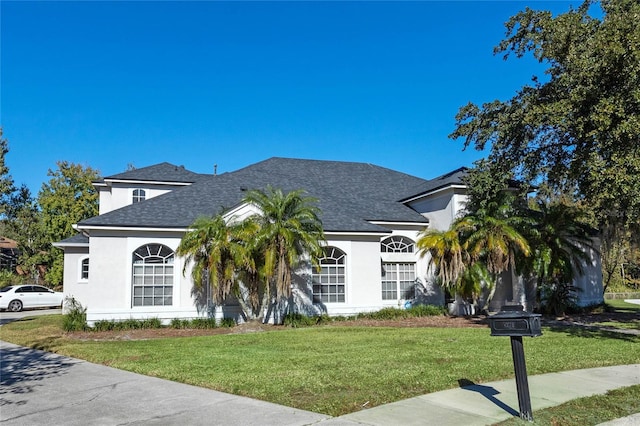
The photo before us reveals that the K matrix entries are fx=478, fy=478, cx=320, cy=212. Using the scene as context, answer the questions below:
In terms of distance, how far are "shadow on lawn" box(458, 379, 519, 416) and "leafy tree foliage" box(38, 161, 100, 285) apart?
37.0 metres

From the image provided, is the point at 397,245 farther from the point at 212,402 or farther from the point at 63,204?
the point at 63,204

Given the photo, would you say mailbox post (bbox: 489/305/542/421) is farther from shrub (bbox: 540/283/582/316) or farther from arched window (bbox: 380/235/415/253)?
shrub (bbox: 540/283/582/316)

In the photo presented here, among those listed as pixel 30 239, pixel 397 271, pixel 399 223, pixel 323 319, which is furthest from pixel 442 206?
pixel 30 239

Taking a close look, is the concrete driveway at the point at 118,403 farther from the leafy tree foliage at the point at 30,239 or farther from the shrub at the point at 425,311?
the leafy tree foliage at the point at 30,239

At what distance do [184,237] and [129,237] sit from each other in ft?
7.46

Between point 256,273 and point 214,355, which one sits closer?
point 214,355

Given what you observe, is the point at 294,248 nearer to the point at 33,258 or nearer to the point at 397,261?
the point at 397,261

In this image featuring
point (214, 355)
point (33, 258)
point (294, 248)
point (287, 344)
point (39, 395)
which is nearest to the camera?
point (39, 395)

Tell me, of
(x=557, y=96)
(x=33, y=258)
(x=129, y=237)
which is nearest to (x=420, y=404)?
(x=557, y=96)

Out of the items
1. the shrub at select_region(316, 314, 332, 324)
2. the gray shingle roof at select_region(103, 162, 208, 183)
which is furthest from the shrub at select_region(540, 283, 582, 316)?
the gray shingle roof at select_region(103, 162, 208, 183)

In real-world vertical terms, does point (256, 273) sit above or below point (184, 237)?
below

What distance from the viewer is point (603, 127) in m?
12.0

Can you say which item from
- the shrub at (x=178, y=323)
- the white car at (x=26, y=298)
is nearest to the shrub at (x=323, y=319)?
the shrub at (x=178, y=323)

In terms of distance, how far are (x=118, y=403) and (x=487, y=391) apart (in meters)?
5.57
